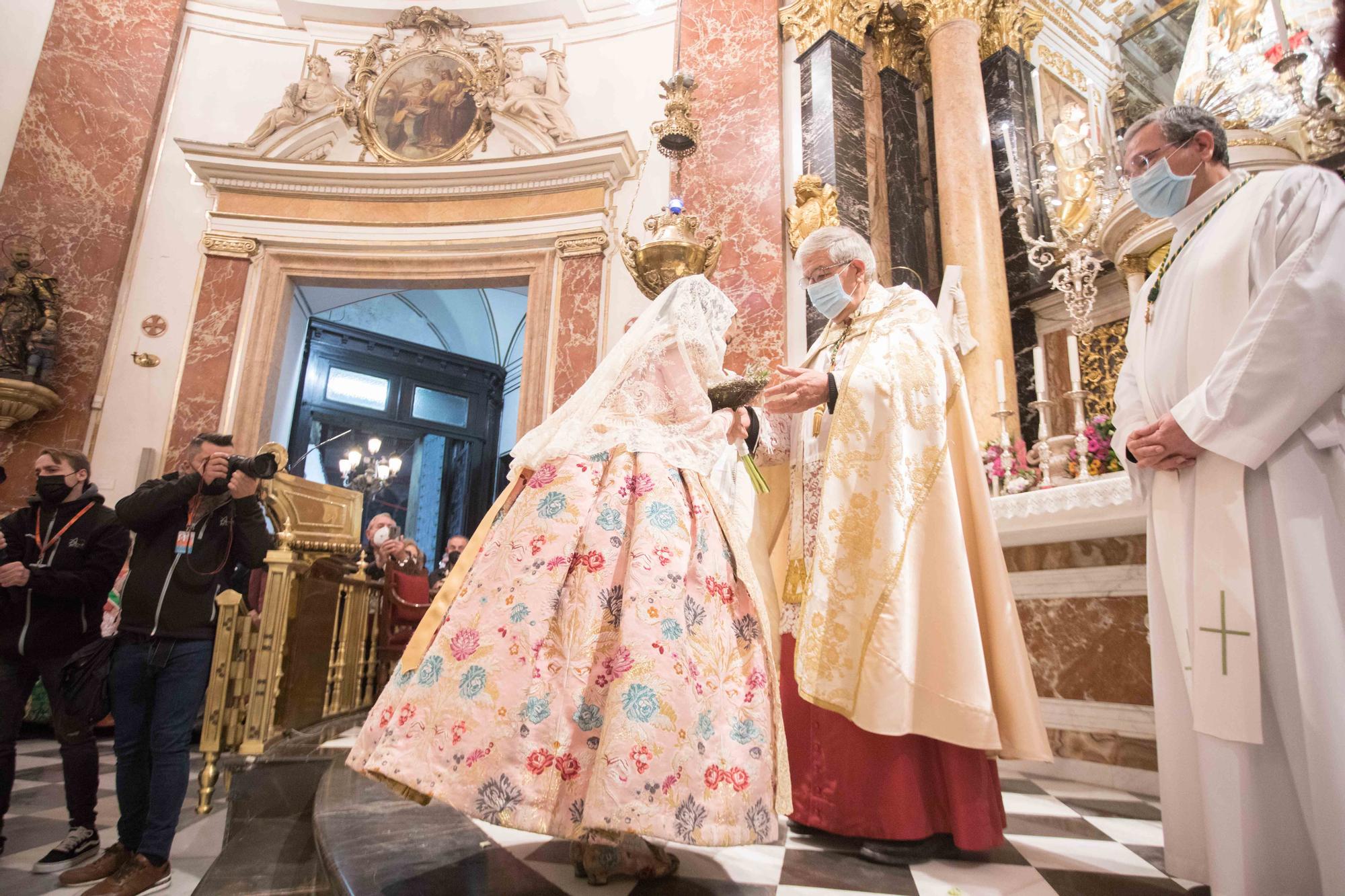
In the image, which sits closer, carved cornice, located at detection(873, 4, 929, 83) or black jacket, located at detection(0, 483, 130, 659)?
black jacket, located at detection(0, 483, 130, 659)

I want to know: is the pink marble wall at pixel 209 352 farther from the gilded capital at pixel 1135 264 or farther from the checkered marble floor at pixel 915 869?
the gilded capital at pixel 1135 264

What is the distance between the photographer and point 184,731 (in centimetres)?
248

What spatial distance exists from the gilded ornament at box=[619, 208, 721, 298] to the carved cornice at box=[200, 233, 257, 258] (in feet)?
13.6

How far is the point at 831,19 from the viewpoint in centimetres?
604

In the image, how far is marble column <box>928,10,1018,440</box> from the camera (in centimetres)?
513

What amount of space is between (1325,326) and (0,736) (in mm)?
4215

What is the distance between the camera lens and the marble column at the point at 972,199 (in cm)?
513

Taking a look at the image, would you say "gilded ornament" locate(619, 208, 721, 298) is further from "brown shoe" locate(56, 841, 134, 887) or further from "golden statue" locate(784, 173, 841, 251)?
"brown shoe" locate(56, 841, 134, 887)

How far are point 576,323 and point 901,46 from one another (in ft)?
12.1

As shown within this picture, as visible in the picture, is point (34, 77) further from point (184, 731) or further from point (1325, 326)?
point (1325, 326)

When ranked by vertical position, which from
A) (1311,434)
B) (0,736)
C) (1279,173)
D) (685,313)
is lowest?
(0,736)

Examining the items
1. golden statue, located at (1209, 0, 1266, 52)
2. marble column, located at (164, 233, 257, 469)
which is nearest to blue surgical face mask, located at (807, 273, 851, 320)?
golden statue, located at (1209, 0, 1266, 52)

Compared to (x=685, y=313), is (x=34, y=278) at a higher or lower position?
higher

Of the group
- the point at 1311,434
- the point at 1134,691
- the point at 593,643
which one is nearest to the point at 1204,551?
the point at 1311,434
